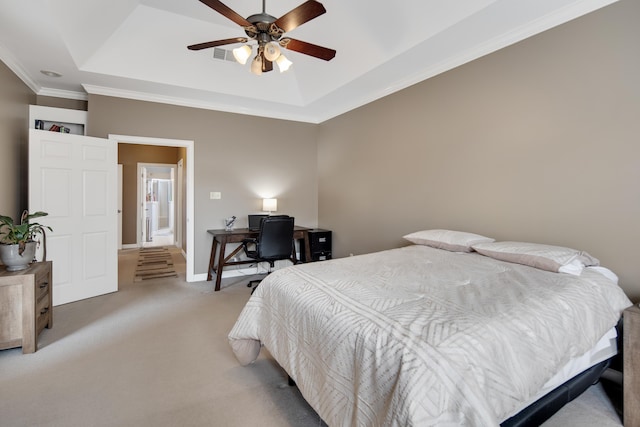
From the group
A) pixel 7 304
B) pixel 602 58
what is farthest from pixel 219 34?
pixel 602 58

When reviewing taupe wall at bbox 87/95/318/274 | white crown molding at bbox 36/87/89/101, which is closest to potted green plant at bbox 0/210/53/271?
taupe wall at bbox 87/95/318/274

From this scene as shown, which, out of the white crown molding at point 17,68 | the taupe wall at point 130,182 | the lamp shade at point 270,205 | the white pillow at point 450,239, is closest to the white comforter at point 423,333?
the white pillow at point 450,239

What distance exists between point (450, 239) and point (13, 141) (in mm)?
4718

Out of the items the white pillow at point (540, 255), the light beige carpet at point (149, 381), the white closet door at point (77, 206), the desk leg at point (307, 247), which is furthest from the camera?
the desk leg at point (307, 247)

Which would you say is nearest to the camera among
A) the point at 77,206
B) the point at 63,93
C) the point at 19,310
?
the point at 19,310

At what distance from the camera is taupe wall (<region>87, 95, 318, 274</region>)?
423 centimetres

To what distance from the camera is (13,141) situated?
341 centimetres

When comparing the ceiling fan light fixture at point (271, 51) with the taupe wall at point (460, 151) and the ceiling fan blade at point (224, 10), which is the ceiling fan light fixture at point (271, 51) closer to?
the ceiling fan blade at point (224, 10)

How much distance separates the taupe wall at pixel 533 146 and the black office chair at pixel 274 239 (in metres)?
1.23

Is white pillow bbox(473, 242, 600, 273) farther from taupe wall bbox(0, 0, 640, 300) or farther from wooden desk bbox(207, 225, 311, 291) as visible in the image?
wooden desk bbox(207, 225, 311, 291)

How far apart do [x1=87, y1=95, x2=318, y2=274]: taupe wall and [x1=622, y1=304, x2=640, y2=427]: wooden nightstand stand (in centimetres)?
436

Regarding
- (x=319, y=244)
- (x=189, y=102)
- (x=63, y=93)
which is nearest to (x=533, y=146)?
(x=319, y=244)

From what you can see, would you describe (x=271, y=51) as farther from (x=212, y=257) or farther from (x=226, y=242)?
(x=212, y=257)

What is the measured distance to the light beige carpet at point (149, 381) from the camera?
179cm
